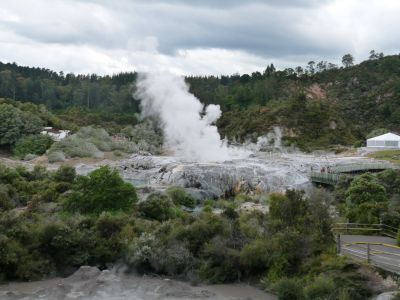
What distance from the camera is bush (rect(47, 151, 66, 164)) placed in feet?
229

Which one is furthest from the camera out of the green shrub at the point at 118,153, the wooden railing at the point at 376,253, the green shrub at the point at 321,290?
the green shrub at the point at 118,153

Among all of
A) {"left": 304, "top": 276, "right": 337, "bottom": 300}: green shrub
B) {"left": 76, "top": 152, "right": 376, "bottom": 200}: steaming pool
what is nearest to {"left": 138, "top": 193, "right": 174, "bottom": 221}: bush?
{"left": 76, "top": 152, "right": 376, "bottom": 200}: steaming pool

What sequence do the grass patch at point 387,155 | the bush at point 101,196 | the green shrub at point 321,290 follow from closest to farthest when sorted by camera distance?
1. the green shrub at point 321,290
2. the bush at point 101,196
3. the grass patch at point 387,155

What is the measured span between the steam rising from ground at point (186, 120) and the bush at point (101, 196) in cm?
2594

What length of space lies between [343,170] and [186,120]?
20924mm

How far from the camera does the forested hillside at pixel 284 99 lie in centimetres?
9919

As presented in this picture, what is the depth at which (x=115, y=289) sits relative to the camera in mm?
25578

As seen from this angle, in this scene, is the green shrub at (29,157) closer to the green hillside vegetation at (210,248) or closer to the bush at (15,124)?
the bush at (15,124)

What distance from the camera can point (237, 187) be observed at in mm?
50531

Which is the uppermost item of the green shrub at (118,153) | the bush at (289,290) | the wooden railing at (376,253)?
the green shrub at (118,153)

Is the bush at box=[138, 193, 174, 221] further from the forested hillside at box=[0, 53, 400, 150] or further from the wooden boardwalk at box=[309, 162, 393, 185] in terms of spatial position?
the forested hillside at box=[0, 53, 400, 150]

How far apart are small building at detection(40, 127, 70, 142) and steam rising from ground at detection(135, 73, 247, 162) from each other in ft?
64.3

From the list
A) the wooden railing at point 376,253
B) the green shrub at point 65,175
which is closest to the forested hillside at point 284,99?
the green shrub at point 65,175

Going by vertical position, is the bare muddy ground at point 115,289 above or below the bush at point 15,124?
below
